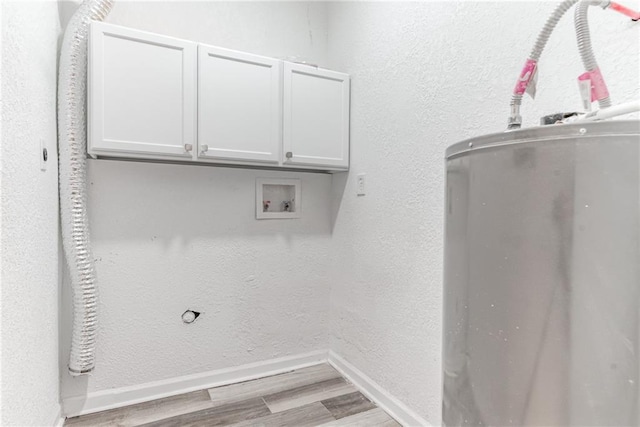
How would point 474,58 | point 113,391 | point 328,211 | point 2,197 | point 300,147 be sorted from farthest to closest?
point 328,211 → point 300,147 → point 113,391 → point 474,58 → point 2,197

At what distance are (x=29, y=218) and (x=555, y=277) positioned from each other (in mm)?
1504

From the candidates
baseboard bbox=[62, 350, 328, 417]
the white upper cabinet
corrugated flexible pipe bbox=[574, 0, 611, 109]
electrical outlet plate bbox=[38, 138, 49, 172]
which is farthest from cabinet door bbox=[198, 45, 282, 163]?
corrugated flexible pipe bbox=[574, 0, 611, 109]

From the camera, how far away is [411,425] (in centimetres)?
156

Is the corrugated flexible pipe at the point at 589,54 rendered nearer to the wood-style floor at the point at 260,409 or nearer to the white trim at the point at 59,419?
the wood-style floor at the point at 260,409

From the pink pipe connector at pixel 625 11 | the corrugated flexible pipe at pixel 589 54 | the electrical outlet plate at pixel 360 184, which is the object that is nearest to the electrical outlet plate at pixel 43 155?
the electrical outlet plate at pixel 360 184

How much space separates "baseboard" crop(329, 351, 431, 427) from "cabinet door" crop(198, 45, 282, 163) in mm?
1313

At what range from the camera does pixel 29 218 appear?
1150mm

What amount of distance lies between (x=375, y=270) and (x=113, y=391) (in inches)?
58.8

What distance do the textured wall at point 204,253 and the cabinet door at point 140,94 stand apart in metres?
0.27

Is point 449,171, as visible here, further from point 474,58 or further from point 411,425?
point 411,425

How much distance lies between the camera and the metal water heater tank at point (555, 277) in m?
0.46

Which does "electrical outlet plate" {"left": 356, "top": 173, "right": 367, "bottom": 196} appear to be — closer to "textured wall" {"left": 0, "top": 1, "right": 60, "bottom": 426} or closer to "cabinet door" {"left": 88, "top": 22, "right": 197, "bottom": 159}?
"cabinet door" {"left": 88, "top": 22, "right": 197, "bottom": 159}

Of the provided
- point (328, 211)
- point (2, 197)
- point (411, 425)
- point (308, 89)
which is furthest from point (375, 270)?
point (2, 197)

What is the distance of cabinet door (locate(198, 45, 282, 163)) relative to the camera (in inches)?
64.9
